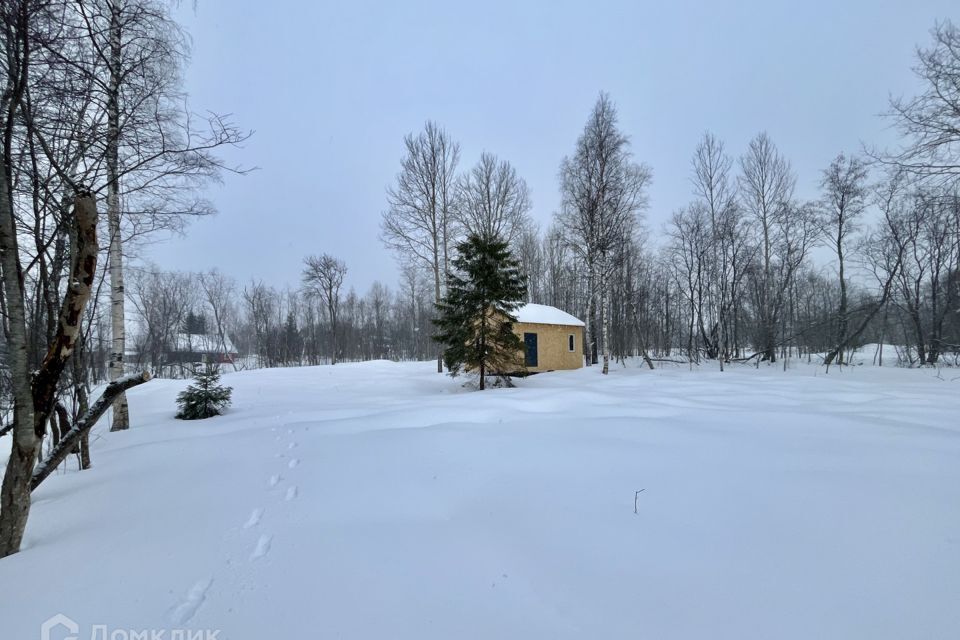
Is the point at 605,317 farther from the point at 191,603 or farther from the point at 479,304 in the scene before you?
the point at 191,603

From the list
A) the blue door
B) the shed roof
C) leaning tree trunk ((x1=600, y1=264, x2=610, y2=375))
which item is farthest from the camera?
the shed roof

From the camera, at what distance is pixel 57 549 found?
85.3 inches

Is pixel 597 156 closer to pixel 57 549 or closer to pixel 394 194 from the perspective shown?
pixel 394 194

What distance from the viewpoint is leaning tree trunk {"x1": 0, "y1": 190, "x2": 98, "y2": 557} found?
216 cm

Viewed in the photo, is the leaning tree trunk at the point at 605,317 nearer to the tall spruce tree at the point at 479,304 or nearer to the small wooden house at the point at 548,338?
the small wooden house at the point at 548,338

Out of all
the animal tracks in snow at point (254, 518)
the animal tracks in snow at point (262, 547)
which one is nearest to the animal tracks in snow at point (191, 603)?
the animal tracks in snow at point (262, 547)

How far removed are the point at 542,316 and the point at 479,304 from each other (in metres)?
6.82

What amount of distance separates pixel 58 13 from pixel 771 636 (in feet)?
17.2

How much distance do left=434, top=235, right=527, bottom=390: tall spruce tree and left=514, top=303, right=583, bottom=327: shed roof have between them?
502 cm

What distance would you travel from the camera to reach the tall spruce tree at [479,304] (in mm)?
9781

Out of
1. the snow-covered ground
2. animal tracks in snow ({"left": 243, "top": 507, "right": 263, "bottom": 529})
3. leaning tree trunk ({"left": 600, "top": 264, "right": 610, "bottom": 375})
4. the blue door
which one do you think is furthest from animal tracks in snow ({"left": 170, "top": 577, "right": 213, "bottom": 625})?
the blue door

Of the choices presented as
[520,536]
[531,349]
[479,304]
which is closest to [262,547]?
[520,536]

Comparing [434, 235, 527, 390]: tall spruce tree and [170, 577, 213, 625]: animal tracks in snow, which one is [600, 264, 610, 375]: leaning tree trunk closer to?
[434, 235, 527, 390]: tall spruce tree

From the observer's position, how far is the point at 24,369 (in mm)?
2250
